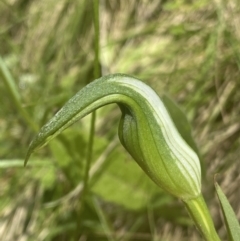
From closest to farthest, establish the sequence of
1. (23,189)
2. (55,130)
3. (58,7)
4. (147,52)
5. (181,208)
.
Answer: (55,130), (181,208), (23,189), (147,52), (58,7)

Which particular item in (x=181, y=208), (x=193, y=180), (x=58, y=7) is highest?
(x=193, y=180)

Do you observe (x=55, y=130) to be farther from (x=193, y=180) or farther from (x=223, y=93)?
(x=223, y=93)

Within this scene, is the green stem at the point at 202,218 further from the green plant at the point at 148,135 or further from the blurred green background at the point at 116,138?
the blurred green background at the point at 116,138

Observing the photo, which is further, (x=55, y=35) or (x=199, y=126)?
(x=55, y=35)

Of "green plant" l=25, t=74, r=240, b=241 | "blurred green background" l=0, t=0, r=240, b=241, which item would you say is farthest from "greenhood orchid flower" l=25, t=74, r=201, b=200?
"blurred green background" l=0, t=0, r=240, b=241

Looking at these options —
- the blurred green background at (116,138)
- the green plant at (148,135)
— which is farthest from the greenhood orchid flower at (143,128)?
the blurred green background at (116,138)

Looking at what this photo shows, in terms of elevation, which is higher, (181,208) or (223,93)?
(223,93)

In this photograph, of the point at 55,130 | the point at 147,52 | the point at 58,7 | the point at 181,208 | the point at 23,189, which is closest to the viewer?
the point at 55,130

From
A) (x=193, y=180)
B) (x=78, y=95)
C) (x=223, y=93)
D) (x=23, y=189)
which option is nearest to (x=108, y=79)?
(x=78, y=95)
